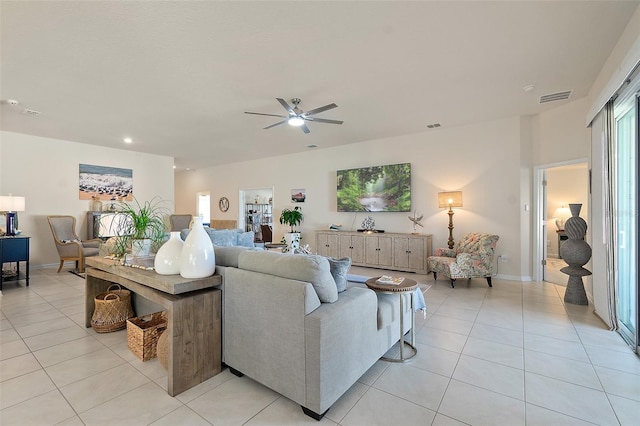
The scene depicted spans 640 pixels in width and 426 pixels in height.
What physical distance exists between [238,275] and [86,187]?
260 inches

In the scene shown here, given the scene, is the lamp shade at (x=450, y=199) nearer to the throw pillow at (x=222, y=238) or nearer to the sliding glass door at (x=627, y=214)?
the sliding glass door at (x=627, y=214)

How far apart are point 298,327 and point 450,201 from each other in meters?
4.30

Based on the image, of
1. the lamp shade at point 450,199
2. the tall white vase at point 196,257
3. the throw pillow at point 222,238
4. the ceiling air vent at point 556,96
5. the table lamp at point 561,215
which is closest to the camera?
the tall white vase at point 196,257

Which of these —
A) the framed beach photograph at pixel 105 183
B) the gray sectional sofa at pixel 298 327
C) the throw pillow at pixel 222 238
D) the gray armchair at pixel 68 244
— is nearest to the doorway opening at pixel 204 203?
the framed beach photograph at pixel 105 183

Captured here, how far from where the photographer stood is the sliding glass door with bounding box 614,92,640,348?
8.07 feet

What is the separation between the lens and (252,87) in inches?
141

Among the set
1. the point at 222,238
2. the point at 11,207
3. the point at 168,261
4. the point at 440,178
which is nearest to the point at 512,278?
the point at 440,178

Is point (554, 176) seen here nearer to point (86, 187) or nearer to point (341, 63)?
point (341, 63)

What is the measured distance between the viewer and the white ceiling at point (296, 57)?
2283mm

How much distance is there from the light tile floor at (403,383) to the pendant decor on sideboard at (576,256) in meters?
0.59

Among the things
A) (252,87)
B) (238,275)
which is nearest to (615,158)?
(238,275)

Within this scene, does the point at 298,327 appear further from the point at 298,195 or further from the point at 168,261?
the point at 298,195

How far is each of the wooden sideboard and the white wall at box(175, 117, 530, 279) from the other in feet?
1.69

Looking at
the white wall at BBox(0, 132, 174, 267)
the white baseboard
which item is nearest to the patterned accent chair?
the white baseboard
